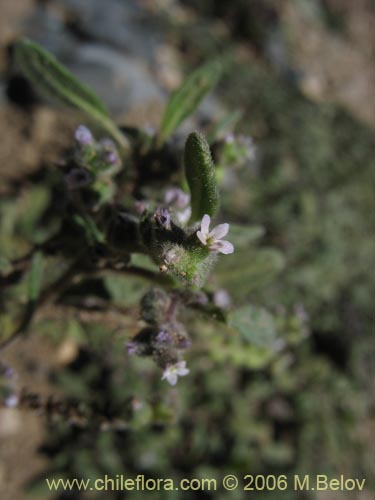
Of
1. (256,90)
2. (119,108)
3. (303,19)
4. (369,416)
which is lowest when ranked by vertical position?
(369,416)

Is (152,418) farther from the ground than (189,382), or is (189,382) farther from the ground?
(189,382)

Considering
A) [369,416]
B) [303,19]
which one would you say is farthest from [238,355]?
[303,19]

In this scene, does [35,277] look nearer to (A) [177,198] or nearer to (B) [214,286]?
(A) [177,198]

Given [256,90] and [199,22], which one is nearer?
[256,90]

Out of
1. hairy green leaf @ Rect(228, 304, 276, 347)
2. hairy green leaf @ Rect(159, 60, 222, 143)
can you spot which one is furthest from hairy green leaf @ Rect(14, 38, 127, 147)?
hairy green leaf @ Rect(228, 304, 276, 347)

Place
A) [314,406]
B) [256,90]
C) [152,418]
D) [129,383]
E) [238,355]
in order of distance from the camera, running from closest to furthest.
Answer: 1. [152,418]
2. [238,355]
3. [129,383]
4. [314,406]
5. [256,90]

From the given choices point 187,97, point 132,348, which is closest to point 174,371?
point 132,348

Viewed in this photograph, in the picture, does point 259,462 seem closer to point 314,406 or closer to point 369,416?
point 314,406
